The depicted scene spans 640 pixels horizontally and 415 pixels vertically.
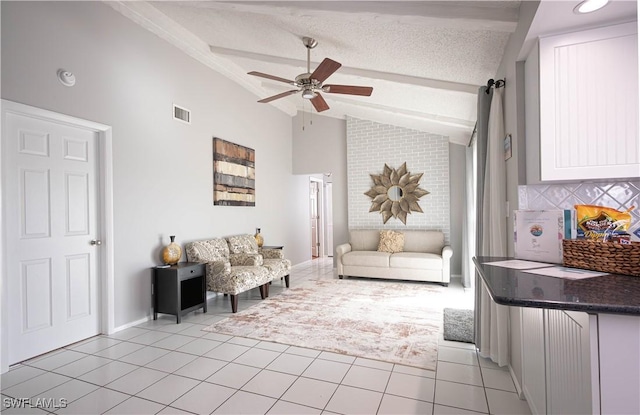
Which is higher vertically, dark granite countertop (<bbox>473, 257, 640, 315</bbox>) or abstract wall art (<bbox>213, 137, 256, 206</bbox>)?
abstract wall art (<bbox>213, 137, 256, 206</bbox>)

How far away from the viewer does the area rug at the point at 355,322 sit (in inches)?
113

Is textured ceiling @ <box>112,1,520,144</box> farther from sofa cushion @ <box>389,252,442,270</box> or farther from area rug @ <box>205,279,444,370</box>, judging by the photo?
area rug @ <box>205,279,444,370</box>

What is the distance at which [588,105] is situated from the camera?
1.57 m

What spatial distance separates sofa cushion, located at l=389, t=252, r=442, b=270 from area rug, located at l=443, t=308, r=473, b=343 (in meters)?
1.46

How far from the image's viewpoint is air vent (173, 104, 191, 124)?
420 cm

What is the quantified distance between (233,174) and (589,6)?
186 inches

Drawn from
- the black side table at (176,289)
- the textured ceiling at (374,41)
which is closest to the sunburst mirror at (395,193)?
the textured ceiling at (374,41)

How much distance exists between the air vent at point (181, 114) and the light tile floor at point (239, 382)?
8.96ft

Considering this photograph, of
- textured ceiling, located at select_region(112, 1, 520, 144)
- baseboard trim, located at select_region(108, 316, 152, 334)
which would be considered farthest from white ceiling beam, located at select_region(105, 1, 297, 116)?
baseboard trim, located at select_region(108, 316, 152, 334)

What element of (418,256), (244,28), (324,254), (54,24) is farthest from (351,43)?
(324,254)

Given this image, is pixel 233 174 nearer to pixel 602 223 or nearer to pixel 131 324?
pixel 131 324

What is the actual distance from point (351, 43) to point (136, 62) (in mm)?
2471

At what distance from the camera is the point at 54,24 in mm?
2881

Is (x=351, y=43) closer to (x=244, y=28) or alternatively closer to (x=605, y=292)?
(x=244, y=28)
